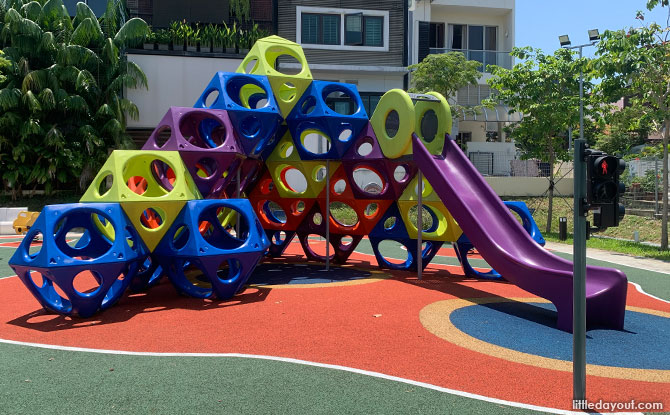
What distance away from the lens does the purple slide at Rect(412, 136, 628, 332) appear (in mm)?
9195

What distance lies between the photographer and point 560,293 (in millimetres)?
9398

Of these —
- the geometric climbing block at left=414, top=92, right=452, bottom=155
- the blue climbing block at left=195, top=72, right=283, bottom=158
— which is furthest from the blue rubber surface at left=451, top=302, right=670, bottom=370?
the blue climbing block at left=195, top=72, right=283, bottom=158

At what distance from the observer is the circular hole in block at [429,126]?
45.9ft

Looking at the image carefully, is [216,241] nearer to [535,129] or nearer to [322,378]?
[322,378]

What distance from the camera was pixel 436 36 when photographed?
38781 mm

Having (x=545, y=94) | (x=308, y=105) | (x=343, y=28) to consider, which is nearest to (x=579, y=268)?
(x=308, y=105)

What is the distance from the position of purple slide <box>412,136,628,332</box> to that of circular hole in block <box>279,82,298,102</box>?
12.5 ft

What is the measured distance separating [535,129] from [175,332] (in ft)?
69.2

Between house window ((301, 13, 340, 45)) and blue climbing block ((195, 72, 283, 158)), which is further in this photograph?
house window ((301, 13, 340, 45))

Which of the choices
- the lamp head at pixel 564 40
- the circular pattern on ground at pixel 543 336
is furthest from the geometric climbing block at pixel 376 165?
the lamp head at pixel 564 40

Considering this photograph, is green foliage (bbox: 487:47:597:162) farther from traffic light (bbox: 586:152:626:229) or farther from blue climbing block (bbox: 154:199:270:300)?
traffic light (bbox: 586:152:626:229)

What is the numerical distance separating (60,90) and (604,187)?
2982cm

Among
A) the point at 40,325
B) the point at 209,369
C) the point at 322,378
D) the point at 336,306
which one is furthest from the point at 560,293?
the point at 40,325

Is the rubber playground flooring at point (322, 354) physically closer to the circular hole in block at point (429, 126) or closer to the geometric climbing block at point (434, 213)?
the geometric climbing block at point (434, 213)
